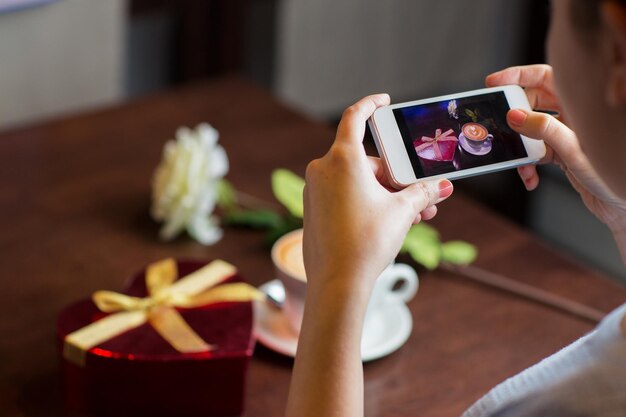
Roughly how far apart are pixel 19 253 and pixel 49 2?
83 centimetres

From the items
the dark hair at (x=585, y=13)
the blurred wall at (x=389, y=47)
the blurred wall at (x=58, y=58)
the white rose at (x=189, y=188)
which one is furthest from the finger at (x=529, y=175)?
the blurred wall at (x=389, y=47)

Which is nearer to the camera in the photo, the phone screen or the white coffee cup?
the phone screen

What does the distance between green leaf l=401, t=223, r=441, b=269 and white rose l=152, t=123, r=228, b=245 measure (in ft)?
0.85

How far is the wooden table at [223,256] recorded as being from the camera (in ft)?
3.51

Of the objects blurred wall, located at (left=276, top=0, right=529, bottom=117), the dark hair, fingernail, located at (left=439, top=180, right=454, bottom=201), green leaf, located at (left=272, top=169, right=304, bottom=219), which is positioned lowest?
blurred wall, located at (left=276, top=0, right=529, bottom=117)

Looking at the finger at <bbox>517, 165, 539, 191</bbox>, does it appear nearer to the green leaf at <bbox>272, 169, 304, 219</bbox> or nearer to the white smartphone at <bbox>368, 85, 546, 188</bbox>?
the white smartphone at <bbox>368, 85, 546, 188</bbox>

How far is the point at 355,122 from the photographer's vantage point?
863mm

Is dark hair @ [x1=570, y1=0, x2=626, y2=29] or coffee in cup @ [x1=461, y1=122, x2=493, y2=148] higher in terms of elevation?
dark hair @ [x1=570, y1=0, x2=626, y2=29]

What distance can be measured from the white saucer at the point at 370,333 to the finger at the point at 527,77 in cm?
30

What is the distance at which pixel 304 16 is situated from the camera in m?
3.08

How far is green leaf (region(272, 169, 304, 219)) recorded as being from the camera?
1.30 m

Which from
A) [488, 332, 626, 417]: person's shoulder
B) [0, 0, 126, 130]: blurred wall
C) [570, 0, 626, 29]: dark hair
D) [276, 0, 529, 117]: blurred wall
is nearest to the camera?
[570, 0, 626, 29]: dark hair

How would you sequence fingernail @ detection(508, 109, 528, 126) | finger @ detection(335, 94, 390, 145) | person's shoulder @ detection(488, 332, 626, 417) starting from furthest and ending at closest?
fingernail @ detection(508, 109, 528, 126), finger @ detection(335, 94, 390, 145), person's shoulder @ detection(488, 332, 626, 417)

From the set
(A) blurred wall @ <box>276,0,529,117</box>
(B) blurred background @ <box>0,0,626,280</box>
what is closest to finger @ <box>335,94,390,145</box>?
(B) blurred background @ <box>0,0,626,280</box>
